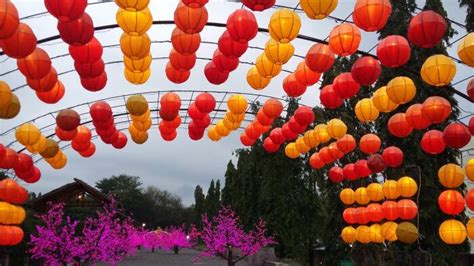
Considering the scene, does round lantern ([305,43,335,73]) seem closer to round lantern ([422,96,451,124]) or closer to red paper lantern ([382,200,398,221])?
round lantern ([422,96,451,124])

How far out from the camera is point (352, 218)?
13797mm

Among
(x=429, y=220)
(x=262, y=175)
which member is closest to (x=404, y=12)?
(x=429, y=220)

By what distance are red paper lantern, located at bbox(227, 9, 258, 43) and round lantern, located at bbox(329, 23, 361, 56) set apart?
1.23m

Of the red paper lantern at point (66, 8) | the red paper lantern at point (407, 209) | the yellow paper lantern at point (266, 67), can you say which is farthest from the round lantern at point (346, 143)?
the red paper lantern at point (66, 8)

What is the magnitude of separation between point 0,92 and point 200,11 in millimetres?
3585

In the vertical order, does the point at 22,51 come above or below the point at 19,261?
above

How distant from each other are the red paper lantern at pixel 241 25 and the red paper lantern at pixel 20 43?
2654 mm

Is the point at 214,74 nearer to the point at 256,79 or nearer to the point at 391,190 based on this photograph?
the point at 256,79

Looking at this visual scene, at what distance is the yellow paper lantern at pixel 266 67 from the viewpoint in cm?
873

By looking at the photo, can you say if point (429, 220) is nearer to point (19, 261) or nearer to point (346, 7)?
point (346, 7)

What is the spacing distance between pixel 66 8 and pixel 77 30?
68 cm

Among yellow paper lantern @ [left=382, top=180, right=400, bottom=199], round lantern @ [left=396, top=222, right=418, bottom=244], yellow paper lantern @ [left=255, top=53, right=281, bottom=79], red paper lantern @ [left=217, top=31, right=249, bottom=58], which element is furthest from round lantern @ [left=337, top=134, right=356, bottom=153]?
red paper lantern @ [left=217, top=31, right=249, bottom=58]

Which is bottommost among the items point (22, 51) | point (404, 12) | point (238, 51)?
point (22, 51)

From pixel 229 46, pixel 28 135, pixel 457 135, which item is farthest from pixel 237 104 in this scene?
pixel 28 135
